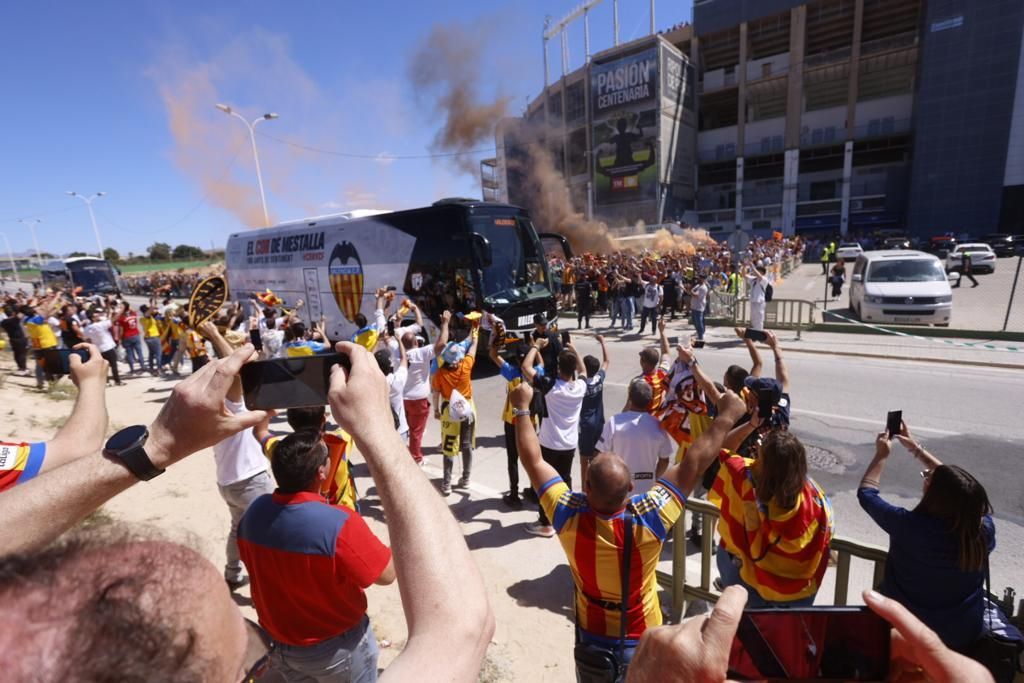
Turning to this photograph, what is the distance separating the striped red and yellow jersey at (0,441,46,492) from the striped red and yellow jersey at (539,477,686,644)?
2.27 metres


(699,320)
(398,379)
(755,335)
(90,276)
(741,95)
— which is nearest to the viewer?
(755,335)

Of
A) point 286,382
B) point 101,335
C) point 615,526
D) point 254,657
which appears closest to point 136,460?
point 286,382

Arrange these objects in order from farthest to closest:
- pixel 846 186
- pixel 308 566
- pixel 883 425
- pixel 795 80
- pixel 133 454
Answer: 1. pixel 795 80
2. pixel 846 186
3. pixel 883 425
4. pixel 308 566
5. pixel 133 454

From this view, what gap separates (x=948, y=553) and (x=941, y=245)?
39425 millimetres

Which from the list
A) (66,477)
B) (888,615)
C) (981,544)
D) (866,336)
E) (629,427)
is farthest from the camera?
(866,336)

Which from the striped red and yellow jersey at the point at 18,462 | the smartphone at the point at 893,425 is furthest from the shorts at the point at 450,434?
the smartphone at the point at 893,425

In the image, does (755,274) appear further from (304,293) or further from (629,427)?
(304,293)

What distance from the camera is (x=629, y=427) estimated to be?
13.5 feet

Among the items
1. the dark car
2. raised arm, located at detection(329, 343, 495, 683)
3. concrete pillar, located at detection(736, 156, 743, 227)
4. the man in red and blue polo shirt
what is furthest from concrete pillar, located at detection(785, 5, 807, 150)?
raised arm, located at detection(329, 343, 495, 683)

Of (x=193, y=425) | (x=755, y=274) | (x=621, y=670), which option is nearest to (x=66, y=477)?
(x=193, y=425)

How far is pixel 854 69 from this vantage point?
1661 inches

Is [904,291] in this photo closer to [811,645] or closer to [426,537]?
[811,645]

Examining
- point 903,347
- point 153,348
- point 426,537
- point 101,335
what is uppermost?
point 426,537

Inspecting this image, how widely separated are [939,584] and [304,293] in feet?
51.8
